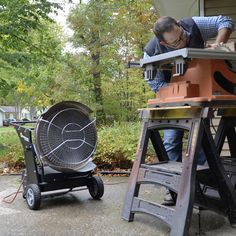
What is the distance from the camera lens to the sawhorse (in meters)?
2.42

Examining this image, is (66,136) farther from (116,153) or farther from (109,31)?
(109,31)

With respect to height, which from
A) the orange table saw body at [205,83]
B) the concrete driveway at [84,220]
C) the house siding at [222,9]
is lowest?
the concrete driveway at [84,220]

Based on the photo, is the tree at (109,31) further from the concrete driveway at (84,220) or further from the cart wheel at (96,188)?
the concrete driveway at (84,220)

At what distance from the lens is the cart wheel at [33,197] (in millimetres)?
3249

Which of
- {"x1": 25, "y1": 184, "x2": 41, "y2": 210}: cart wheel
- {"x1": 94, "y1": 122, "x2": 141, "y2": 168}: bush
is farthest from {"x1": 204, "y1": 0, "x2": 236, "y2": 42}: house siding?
A: {"x1": 25, "y1": 184, "x2": 41, "y2": 210}: cart wheel

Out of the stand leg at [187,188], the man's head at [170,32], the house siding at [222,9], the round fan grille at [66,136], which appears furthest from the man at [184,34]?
the house siding at [222,9]

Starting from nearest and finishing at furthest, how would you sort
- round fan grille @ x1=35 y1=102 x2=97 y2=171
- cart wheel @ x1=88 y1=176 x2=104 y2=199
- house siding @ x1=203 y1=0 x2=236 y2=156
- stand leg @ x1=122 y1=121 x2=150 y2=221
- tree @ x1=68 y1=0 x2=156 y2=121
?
1. stand leg @ x1=122 y1=121 x2=150 y2=221
2. round fan grille @ x1=35 y1=102 x2=97 y2=171
3. cart wheel @ x1=88 y1=176 x2=104 y2=199
4. house siding @ x1=203 y1=0 x2=236 y2=156
5. tree @ x1=68 y1=0 x2=156 y2=121

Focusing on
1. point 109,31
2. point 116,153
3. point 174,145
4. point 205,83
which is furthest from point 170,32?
point 109,31

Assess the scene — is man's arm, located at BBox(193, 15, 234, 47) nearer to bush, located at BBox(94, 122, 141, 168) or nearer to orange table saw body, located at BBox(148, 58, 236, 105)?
orange table saw body, located at BBox(148, 58, 236, 105)

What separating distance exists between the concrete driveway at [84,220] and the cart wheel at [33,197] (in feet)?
0.16

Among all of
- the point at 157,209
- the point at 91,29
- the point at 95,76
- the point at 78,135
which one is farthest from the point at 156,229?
the point at 95,76

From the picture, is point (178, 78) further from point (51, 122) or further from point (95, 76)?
point (95, 76)

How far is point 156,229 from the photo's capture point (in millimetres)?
2656

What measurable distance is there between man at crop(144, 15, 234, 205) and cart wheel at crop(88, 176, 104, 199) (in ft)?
3.35
